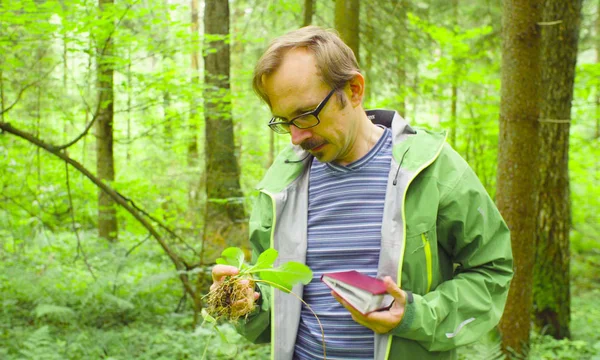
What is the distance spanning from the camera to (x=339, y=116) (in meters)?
1.78

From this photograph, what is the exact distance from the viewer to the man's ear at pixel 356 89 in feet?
5.98

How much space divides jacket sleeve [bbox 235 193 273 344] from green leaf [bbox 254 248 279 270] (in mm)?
293

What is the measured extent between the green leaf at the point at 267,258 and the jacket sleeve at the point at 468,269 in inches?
18.8

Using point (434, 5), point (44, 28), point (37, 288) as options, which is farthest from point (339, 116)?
point (434, 5)

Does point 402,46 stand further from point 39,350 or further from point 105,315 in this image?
point 39,350

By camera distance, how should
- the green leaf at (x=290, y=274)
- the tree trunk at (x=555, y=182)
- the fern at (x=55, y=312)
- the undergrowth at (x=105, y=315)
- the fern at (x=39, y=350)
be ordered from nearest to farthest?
the green leaf at (x=290, y=274)
the fern at (x=39, y=350)
the undergrowth at (x=105, y=315)
the fern at (x=55, y=312)
the tree trunk at (x=555, y=182)

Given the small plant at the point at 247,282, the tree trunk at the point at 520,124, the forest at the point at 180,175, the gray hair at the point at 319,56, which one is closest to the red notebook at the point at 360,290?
the small plant at the point at 247,282

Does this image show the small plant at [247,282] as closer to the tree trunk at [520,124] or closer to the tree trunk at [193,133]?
the tree trunk at [520,124]

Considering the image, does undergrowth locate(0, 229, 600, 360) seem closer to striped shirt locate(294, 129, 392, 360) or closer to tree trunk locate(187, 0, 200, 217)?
tree trunk locate(187, 0, 200, 217)

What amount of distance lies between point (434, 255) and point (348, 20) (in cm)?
294

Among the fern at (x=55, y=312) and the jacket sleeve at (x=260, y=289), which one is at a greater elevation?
the jacket sleeve at (x=260, y=289)

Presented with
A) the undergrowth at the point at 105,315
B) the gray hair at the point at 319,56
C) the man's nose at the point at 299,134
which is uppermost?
the gray hair at the point at 319,56

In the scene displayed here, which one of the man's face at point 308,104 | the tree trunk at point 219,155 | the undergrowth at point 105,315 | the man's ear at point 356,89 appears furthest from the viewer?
the tree trunk at point 219,155

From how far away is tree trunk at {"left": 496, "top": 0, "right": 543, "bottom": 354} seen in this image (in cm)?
355
